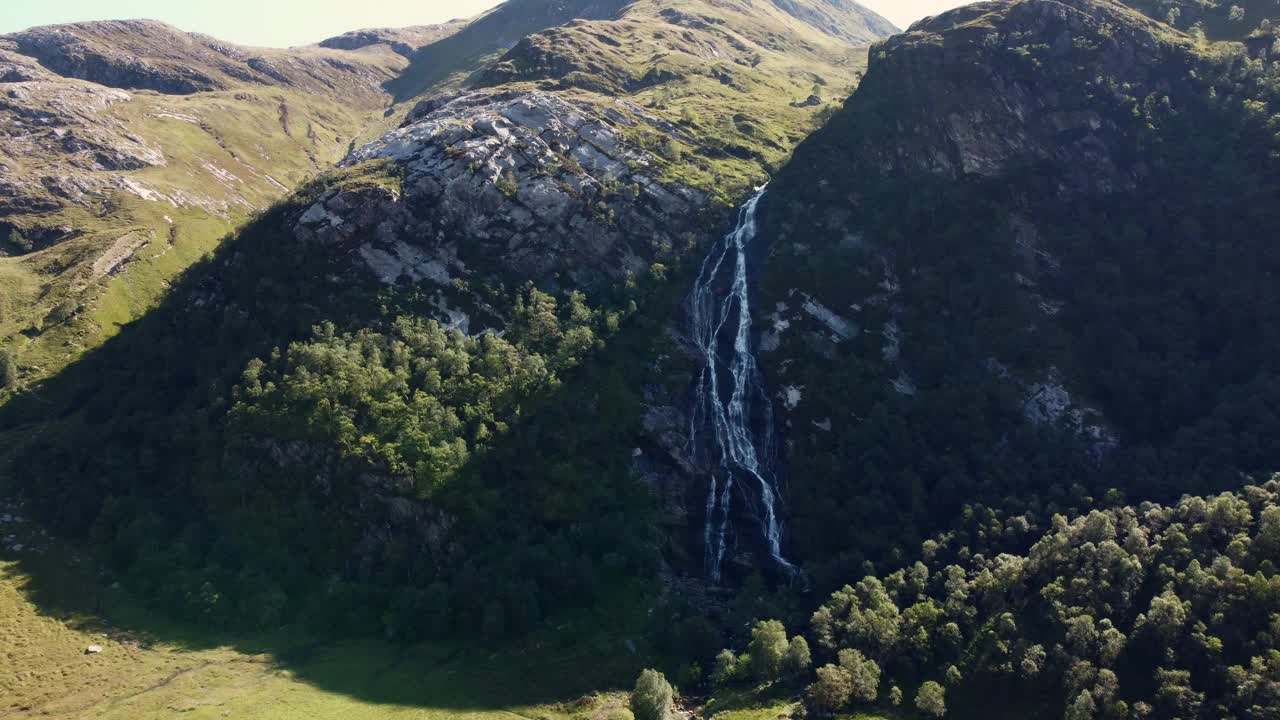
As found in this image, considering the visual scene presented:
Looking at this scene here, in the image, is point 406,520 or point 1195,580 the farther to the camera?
point 406,520

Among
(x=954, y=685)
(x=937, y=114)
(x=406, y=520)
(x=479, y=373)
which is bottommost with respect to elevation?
(x=406, y=520)

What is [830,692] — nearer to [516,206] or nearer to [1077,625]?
[1077,625]

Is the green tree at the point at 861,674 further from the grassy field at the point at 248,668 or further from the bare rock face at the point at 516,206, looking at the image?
the bare rock face at the point at 516,206

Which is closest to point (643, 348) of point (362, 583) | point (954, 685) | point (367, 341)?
point (367, 341)

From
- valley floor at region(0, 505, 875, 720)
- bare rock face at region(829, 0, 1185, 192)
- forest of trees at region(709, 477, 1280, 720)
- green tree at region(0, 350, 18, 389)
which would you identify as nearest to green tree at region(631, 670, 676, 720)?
valley floor at region(0, 505, 875, 720)

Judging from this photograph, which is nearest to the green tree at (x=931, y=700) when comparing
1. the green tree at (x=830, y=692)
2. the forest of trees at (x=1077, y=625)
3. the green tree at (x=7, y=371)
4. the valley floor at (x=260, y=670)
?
the forest of trees at (x=1077, y=625)

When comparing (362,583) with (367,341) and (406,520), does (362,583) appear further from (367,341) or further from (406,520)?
(367,341)
